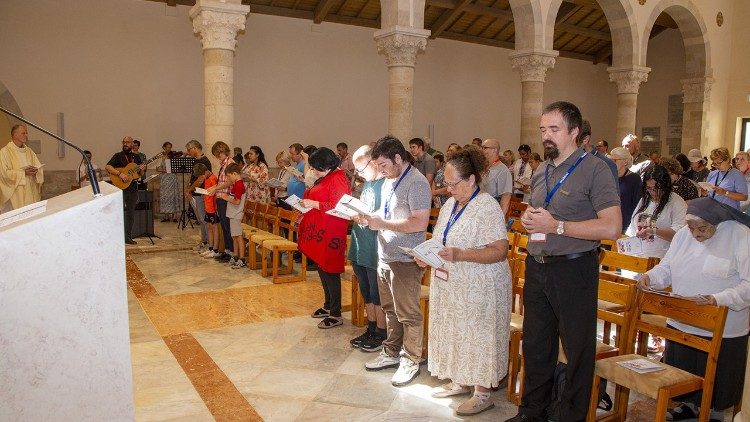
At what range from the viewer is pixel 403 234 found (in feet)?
12.8

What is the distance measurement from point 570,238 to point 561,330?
485 millimetres

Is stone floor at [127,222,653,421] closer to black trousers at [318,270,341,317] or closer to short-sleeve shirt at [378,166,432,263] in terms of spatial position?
black trousers at [318,270,341,317]

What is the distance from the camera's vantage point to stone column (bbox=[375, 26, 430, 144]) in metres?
9.70

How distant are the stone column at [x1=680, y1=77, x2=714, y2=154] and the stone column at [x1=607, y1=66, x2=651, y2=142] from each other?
277 centimetres

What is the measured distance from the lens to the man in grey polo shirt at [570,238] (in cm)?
280

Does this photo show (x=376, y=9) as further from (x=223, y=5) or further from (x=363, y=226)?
(x=363, y=226)

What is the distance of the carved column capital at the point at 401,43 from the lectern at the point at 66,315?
855 cm

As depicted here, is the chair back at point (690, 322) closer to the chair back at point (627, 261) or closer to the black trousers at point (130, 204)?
the chair back at point (627, 261)

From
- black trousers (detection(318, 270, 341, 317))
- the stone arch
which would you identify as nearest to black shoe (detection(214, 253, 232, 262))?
black trousers (detection(318, 270, 341, 317))

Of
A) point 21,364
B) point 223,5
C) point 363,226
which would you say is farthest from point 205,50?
point 21,364

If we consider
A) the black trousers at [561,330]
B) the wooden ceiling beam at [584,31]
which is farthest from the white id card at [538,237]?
the wooden ceiling beam at [584,31]

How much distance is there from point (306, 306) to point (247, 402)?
2.19 m

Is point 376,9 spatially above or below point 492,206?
above

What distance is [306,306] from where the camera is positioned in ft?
19.1
